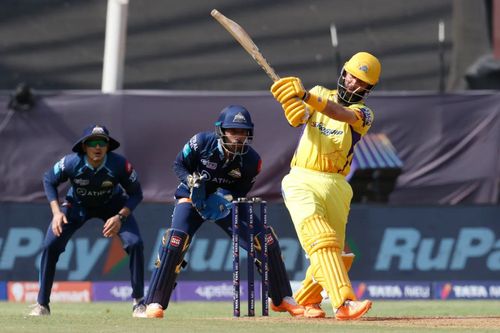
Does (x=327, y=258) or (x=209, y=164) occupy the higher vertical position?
(x=209, y=164)

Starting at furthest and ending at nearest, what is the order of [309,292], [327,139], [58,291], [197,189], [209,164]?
[58,291], [209,164], [309,292], [197,189], [327,139]

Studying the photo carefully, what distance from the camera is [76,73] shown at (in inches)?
777

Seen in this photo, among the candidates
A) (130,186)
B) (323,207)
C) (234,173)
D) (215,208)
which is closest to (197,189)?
(215,208)

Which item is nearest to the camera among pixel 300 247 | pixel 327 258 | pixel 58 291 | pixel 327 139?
pixel 327 258

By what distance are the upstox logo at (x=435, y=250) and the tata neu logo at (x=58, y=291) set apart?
3.73 m

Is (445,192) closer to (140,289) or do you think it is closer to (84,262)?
(84,262)

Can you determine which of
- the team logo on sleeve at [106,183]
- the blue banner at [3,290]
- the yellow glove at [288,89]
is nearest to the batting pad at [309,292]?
the yellow glove at [288,89]

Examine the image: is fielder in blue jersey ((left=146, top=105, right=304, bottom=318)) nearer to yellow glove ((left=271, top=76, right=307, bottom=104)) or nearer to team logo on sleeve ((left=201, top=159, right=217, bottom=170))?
team logo on sleeve ((left=201, top=159, right=217, bottom=170))

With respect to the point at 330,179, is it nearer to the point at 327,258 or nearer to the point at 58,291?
the point at 327,258

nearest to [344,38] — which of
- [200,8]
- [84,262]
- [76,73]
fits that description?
[200,8]

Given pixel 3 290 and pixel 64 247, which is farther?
pixel 3 290

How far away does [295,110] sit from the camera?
10.1 m

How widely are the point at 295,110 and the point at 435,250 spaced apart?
7349 millimetres

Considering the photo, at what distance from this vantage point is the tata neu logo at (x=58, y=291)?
54.1 feet
